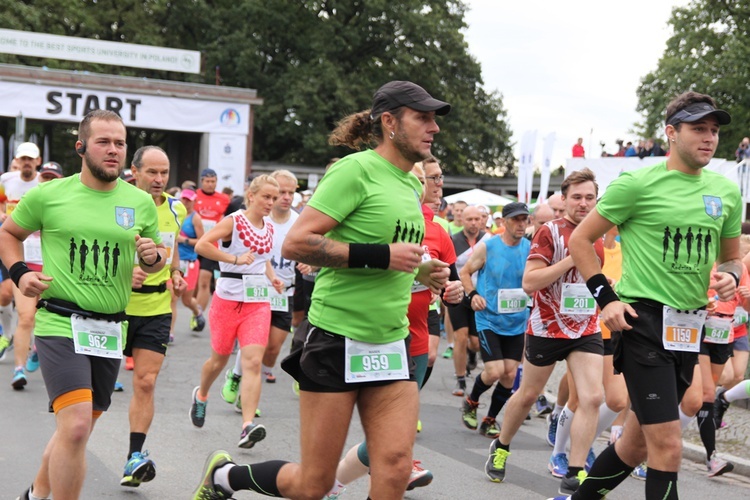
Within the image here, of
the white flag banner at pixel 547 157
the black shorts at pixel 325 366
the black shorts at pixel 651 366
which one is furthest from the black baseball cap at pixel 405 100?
the white flag banner at pixel 547 157

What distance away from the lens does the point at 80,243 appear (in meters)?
5.29

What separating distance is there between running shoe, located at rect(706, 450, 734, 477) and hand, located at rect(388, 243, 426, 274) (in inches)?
180

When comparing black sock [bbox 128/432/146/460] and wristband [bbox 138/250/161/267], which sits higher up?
wristband [bbox 138/250/161/267]

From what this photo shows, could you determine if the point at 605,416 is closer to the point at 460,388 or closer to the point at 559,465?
the point at 559,465

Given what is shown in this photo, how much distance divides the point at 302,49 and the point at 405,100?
42484mm

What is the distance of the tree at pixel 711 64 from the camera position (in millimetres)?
41219

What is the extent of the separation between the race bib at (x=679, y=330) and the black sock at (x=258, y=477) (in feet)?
6.38

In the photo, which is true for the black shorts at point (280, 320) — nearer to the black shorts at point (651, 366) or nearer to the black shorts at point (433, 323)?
the black shorts at point (433, 323)

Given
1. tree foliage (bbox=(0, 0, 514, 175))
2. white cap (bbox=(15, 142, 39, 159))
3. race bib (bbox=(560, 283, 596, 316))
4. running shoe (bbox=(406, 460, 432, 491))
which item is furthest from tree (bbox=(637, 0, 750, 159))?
running shoe (bbox=(406, 460, 432, 491))

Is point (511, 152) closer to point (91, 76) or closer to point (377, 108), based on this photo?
point (91, 76)

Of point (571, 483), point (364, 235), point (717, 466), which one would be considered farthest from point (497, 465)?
point (364, 235)

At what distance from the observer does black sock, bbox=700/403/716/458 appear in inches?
313

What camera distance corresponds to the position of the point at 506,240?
930 centimetres

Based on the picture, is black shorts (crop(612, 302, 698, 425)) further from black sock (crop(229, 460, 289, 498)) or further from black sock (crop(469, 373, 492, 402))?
black sock (crop(469, 373, 492, 402))
